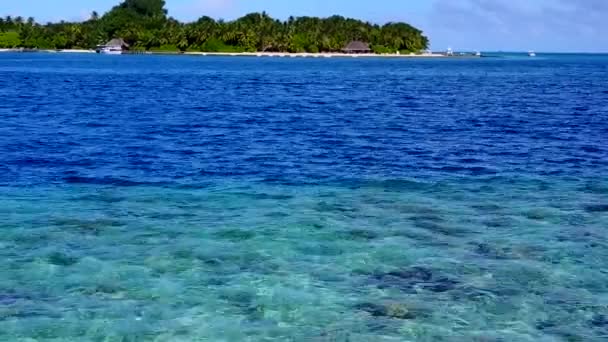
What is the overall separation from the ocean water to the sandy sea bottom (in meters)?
0.06

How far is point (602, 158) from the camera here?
3098 cm

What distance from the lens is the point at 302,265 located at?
15.8 metres

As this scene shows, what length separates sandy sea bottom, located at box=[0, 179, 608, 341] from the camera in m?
12.4

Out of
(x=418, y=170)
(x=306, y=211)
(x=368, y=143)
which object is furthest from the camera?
(x=368, y=143)

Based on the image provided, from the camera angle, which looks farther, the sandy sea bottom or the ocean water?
the ocean water

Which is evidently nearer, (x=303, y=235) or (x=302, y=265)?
(x=302, y=265)

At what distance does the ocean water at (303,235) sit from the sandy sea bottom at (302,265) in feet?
0.18

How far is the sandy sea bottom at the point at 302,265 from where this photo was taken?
1241cm

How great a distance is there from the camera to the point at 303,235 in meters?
18.2

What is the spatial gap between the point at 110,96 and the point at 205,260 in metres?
55.7

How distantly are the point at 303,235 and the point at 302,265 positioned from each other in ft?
7.95

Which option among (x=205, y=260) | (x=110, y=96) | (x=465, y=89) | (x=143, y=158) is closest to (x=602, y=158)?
(x=143, y=158)

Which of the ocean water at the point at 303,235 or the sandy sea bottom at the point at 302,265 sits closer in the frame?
the sandy sea bottom at the point at 302,265

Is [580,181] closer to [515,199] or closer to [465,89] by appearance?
[515,199]
